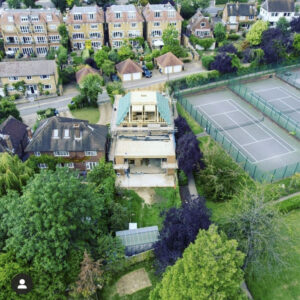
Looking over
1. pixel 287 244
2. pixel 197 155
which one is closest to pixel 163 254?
pixel 287 244

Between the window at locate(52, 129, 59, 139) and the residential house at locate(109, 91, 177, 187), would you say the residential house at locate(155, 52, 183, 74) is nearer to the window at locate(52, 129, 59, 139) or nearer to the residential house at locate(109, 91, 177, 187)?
the residential house at locate(109, 91, 177, 187)

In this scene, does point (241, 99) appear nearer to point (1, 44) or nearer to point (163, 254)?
point (163, 254)

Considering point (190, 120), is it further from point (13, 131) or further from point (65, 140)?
point (13, 131)

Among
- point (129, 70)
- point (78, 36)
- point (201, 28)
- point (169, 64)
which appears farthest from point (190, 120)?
point (78, 36)

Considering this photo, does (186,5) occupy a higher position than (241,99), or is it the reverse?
(186,5)

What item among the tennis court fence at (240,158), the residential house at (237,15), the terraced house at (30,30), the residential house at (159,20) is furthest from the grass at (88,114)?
the residential house at (237,15)

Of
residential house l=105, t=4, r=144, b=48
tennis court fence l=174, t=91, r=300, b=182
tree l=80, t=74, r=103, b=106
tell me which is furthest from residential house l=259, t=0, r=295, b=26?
→ tree l=80, t=74, r=103, b=106
